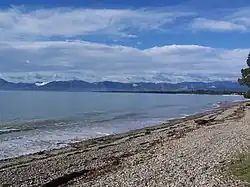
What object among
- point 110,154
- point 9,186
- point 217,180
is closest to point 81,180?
point 9,186

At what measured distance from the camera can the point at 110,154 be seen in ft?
79.6

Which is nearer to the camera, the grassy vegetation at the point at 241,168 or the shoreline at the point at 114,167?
the grassy vegetation at the point at 241,168

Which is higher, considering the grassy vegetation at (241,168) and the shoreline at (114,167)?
the grassy vegetation at (241,168)

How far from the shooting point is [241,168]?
14469 millimetres

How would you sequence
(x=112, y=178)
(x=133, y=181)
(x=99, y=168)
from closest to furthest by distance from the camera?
1. (x=133, y=181)
2. (x=112, y=178)
3. (x=99, y=168)

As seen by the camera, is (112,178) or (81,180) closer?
(112,178)

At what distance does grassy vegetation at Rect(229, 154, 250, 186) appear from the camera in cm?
1319

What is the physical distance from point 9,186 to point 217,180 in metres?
8.84

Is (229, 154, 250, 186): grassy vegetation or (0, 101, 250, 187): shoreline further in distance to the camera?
(0, 101, 250, 187): shoreline

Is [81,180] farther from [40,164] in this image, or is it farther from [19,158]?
[19,158]

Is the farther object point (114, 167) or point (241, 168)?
point (114, 167)

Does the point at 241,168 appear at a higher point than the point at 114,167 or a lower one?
higher

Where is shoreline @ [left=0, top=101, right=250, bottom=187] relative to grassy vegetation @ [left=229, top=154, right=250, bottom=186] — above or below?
below

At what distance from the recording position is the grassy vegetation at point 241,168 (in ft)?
43.3
